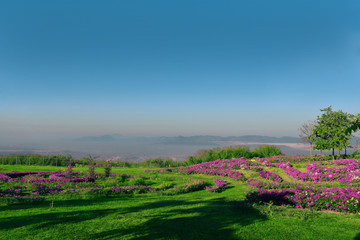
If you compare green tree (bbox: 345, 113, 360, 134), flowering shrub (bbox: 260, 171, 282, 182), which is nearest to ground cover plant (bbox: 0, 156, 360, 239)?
green tree (bbox: 345, 113, 360, 134)

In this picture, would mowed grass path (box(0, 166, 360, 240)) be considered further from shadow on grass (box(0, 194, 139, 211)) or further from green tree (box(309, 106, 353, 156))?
green tree (box(309, 106, 353, 156))

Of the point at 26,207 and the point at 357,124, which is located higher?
the point at 357,124

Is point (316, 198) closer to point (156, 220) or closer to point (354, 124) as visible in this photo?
point (354, 124)

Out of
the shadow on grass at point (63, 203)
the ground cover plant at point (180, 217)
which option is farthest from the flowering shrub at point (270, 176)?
the shadow on grass at point (63, 203)

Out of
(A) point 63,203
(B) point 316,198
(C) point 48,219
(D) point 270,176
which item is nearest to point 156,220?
(C) point 48,219

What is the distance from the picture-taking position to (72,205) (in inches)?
366

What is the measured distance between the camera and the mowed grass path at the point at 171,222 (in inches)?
245

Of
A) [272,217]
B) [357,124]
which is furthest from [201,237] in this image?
[357,124]

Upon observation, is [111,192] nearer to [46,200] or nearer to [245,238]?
[46,200]

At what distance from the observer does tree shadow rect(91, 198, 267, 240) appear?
6126 millimetres

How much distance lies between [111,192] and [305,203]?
9.32 meters

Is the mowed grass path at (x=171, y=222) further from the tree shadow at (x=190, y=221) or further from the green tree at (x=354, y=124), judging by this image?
the green tree at (x=354, y=124)

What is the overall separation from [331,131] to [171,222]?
25.6 meters

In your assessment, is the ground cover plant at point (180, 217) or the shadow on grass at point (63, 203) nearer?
the ground cover plant at point (180, 217)
